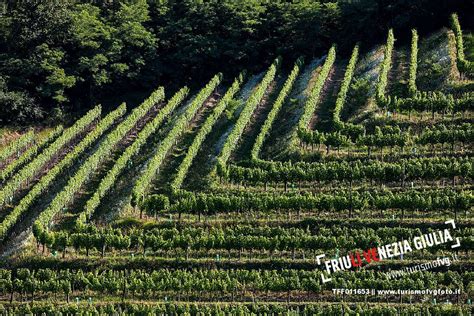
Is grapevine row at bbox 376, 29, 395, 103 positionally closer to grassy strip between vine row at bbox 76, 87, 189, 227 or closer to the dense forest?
the dense forest

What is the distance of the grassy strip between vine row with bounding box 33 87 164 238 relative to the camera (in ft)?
206

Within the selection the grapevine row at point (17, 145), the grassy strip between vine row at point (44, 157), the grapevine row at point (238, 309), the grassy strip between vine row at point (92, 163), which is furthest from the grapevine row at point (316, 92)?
the grapevine row at point (17, 145)

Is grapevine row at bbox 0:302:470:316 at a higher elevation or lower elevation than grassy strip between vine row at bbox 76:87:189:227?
lower

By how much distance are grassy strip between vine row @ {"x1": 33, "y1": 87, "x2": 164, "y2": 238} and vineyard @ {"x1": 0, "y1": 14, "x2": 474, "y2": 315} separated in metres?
0.22

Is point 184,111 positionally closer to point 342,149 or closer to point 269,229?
point 342,149

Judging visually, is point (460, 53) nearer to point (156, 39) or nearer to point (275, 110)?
point (275, 110)

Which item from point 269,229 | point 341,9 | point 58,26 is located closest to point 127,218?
point 269,229

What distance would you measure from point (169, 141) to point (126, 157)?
4447 mm

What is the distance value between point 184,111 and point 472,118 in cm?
3007

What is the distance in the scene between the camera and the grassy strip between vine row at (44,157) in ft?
228

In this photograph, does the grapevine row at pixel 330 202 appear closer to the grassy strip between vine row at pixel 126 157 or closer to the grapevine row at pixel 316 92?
the grassy strip between vine row at pixel 126 157

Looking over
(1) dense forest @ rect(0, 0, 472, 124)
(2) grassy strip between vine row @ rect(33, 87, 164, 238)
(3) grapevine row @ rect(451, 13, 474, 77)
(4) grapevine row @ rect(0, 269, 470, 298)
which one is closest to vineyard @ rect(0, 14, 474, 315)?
(4) grapevine row @ rect(0, 269, 470, 298)

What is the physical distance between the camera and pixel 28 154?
77188 mm

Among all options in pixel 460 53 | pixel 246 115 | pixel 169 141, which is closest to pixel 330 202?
pixel 169 141
